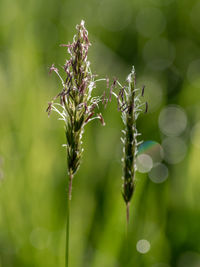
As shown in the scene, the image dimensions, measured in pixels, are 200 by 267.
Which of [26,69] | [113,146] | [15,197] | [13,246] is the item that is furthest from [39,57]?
[13,246]

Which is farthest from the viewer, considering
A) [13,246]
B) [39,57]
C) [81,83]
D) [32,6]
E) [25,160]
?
[32,6]

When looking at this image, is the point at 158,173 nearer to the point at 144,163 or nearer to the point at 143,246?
the point at 144,163

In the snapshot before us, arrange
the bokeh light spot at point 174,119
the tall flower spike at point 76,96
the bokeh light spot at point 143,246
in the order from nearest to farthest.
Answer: the tall flower spike at point 76,96, the bokeh light spot at point 143,246, the bokeh light spot at point 174,119

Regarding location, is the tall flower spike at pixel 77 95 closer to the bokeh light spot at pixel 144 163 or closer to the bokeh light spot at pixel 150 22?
the bokeh light spot at pixel 144 163

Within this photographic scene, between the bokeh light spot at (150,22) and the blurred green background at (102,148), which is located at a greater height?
the bokeh light spot at (150,22)

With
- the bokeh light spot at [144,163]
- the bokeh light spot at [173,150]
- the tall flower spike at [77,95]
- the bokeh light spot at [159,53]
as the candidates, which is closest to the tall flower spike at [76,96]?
the tall flower spike at [77,95]

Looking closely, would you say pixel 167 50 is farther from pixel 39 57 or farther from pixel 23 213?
pixel 23 213

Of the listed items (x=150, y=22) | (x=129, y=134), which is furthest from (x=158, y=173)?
(x=150, y=22)
